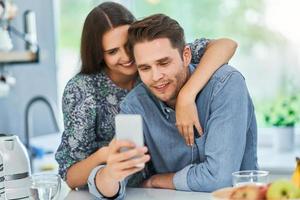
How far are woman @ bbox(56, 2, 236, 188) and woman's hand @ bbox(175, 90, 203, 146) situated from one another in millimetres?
93

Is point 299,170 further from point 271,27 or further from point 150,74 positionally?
point 271,27

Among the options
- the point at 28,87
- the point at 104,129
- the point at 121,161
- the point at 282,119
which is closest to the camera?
the point at 121,161

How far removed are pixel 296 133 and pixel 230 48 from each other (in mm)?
1714

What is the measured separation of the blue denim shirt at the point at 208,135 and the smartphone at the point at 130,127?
0.99ft

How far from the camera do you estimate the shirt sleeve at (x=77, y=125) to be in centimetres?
210

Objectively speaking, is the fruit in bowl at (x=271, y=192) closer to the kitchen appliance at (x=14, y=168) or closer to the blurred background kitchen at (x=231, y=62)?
the kitchen appliance at (x=14, y=168)

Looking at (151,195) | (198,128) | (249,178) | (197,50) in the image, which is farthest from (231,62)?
(249,178)

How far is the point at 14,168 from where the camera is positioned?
1787 millimetres

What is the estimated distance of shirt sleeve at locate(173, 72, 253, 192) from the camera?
1.86 m

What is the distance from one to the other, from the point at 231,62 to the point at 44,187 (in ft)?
7.46

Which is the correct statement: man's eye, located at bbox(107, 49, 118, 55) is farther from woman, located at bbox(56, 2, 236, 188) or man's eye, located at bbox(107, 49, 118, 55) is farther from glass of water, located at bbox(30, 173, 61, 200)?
glass of water, located at bbox(30, 173, 61, 200)

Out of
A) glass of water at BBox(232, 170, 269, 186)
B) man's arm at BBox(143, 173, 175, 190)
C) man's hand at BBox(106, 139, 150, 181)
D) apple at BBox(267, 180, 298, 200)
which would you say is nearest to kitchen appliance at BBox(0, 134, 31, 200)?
man's hand at BBox(106, 139, 150, 181)

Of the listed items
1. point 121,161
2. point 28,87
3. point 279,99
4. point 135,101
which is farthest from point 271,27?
point 121,161

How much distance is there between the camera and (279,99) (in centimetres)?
367
